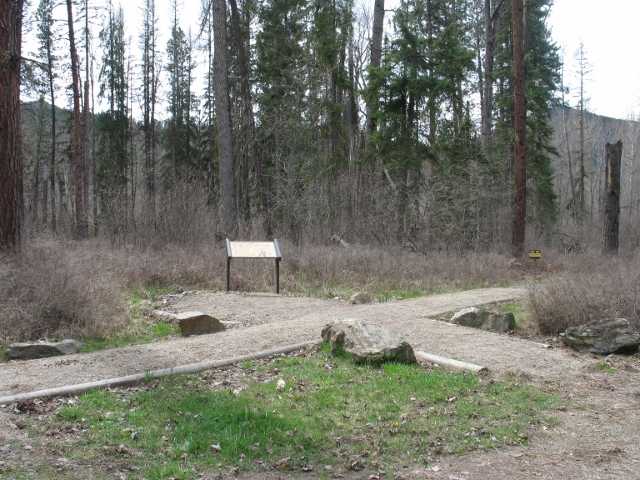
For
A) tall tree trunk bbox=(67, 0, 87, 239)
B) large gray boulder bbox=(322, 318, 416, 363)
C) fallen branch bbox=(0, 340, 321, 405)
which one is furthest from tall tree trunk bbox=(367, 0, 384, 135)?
fallen branch bbox=(0, 340, 321, 405)

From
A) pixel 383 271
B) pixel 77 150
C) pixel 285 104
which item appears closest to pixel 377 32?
pixel 285 104

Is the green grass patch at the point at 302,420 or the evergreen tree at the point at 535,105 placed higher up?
the evergreen tree at the point at 535,105

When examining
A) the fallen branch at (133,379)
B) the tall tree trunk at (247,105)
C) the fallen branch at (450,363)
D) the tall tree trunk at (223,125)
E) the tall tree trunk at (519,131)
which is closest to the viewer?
the fallen branch at (133,379)

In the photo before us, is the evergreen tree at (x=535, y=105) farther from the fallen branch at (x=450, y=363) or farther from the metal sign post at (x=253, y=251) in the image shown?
the fallen branch at (x=450, y=363)

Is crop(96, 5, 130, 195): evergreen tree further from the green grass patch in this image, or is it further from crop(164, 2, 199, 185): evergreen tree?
the green grass patch

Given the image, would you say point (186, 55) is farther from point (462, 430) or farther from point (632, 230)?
point (462, 430)

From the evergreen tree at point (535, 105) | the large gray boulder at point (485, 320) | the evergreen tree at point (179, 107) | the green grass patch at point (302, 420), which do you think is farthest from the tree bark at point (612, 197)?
the evergreen tree at point (179, 107)

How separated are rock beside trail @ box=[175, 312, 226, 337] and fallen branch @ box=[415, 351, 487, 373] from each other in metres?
3.24

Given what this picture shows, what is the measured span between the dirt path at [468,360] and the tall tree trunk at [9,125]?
10.3 feet

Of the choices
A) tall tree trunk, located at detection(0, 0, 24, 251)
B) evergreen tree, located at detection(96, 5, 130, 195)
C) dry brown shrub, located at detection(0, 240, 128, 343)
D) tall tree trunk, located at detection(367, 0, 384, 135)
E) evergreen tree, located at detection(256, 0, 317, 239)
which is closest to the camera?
dry brown shrub, located at detection(0, 240, 128, 343)

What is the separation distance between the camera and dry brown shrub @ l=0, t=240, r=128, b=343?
7607 mm

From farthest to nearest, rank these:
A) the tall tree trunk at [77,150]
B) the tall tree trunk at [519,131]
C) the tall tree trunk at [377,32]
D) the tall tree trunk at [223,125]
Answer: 1. the tall tree trunk at [77,150]
2. the tall tree trunk at [377,32]
3. the tall tree trunk at [223,125]
4. the tall tree trunk at [519,131]

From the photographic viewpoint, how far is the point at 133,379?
569 centimetres

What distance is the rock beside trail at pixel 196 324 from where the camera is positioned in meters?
8.20
